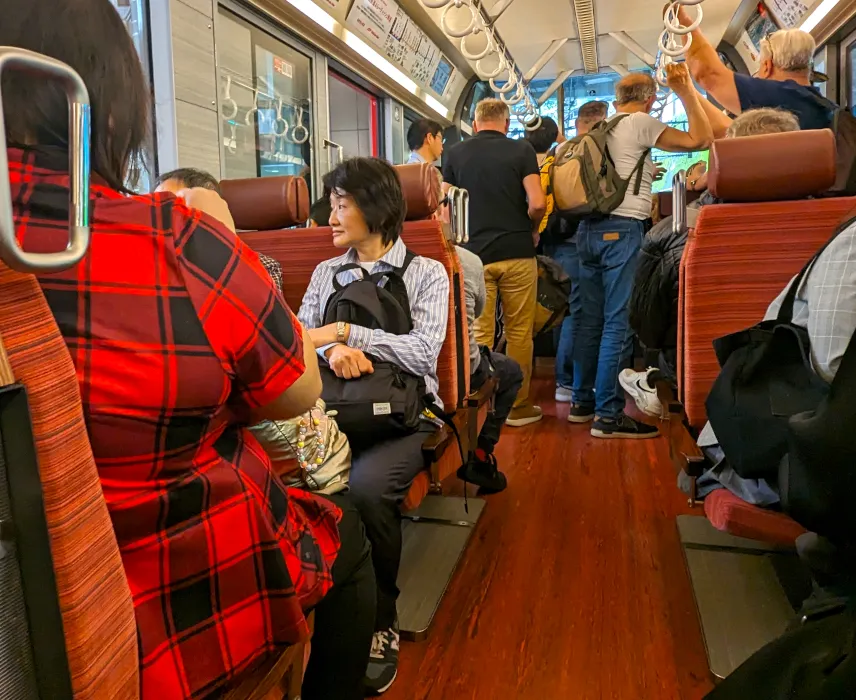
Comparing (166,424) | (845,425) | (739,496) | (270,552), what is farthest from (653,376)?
(166,424)

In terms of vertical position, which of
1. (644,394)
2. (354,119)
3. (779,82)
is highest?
(354,119)

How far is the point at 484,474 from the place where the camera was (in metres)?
2.77

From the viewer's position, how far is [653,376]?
247 cm

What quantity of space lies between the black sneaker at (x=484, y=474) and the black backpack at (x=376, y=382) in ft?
3.13

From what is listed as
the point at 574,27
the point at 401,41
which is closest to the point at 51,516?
the point at 401,41

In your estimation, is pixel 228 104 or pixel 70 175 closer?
pixel 70 175

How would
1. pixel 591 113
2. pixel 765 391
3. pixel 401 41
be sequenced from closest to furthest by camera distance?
pixel 765 391 < pixel 591 113 < pixel 401 41

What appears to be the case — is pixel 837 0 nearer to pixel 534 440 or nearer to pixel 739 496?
pixel 534 440

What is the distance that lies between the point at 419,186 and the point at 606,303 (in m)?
1.69

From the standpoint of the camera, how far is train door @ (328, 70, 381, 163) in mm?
5312

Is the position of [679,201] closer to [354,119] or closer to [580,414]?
[580,414]

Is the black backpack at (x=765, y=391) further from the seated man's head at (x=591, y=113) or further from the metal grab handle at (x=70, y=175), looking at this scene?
the seated man's head at (x=591, y=113)

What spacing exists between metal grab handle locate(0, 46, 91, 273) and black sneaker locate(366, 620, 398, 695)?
1.37 meters

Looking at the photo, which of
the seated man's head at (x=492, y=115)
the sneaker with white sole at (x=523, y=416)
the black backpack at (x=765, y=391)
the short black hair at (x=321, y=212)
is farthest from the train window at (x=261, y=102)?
the black backpack at (x=765, y=391)
